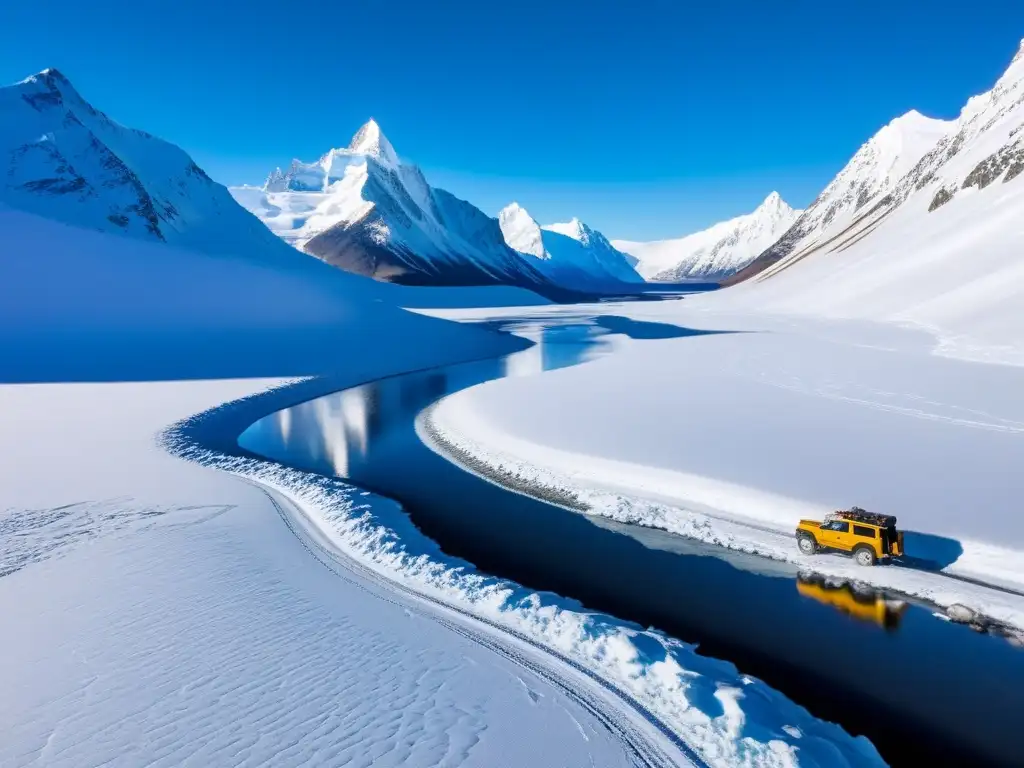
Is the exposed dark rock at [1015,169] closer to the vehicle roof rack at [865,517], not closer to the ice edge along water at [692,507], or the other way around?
the ice edge along water at [692,507]

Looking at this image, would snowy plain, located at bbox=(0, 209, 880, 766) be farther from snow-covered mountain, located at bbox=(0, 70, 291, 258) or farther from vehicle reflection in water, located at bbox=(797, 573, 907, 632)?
snow-covered mountain, located at bbox=(0, 70, 291, 258)

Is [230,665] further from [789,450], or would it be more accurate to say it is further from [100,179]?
[100,179]

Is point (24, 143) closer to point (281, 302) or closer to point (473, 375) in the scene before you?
point (281, 302)

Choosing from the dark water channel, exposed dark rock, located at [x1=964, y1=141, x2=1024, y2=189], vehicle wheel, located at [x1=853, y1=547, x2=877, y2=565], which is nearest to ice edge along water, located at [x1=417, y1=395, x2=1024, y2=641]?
vehicle wheel, located at [x1=853, y1=547, x2=877, y2=565]

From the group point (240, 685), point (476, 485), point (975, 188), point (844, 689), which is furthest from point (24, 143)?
point (975, 188)

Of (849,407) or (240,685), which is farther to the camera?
(849,407)
